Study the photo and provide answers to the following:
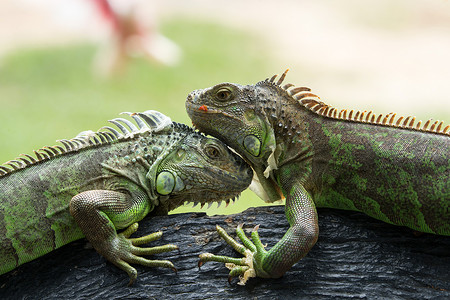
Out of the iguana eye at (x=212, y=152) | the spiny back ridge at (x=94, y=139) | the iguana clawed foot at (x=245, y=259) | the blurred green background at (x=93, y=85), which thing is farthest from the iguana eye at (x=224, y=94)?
the blurred green background at (x=93, y=85)

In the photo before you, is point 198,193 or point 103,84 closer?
point 198,193

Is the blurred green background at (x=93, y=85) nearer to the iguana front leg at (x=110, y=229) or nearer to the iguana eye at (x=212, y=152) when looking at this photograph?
the iguana eye at (x=212, y=152)

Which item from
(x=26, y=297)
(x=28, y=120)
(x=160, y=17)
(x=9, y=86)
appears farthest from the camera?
(x=160, y=17)

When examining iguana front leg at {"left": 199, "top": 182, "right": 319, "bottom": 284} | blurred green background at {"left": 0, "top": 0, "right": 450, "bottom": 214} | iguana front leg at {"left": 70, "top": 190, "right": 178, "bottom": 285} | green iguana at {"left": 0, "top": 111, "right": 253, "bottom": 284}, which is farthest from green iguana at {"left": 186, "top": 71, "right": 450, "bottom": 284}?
blurred green background at {"left": 0, "top": 0, "right": 450, "bottom": 214}

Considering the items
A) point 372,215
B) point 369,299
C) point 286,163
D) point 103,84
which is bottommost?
point 369,299

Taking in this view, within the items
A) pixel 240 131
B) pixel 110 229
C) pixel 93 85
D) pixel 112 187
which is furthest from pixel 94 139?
pixel 93 85

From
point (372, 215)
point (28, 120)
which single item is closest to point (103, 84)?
point (28, 120)

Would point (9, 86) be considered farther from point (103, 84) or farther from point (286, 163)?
point (286, 163)
